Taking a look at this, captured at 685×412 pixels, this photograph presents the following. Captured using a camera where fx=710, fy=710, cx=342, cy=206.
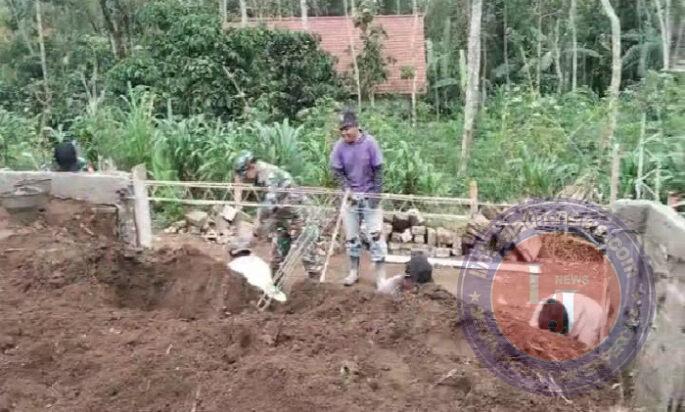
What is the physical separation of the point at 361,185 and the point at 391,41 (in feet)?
43.3

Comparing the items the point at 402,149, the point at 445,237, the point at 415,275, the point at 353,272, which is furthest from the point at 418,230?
the point at 415,275

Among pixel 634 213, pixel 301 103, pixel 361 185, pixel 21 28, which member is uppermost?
pixel 21 28

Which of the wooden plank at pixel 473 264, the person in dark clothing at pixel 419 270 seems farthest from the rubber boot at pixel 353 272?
the person in dark clothing at pixel 419 270

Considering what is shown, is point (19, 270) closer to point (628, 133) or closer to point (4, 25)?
point (628, 133)

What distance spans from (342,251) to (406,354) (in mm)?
3951

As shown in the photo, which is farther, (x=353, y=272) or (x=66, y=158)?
(x=66, y=158)

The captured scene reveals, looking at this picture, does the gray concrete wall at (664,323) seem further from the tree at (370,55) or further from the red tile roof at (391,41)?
the red tile roof at (391,41)

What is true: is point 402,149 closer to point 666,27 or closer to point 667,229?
point 666,27

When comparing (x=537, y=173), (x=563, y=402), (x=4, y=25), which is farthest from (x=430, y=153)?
(x=4, y=25)

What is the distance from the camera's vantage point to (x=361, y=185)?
240 inches

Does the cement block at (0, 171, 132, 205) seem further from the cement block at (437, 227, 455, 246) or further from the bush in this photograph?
the bush

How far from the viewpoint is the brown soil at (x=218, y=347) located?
350 centimetres

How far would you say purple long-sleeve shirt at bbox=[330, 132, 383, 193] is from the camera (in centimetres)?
595

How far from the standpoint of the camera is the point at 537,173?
8.34m
